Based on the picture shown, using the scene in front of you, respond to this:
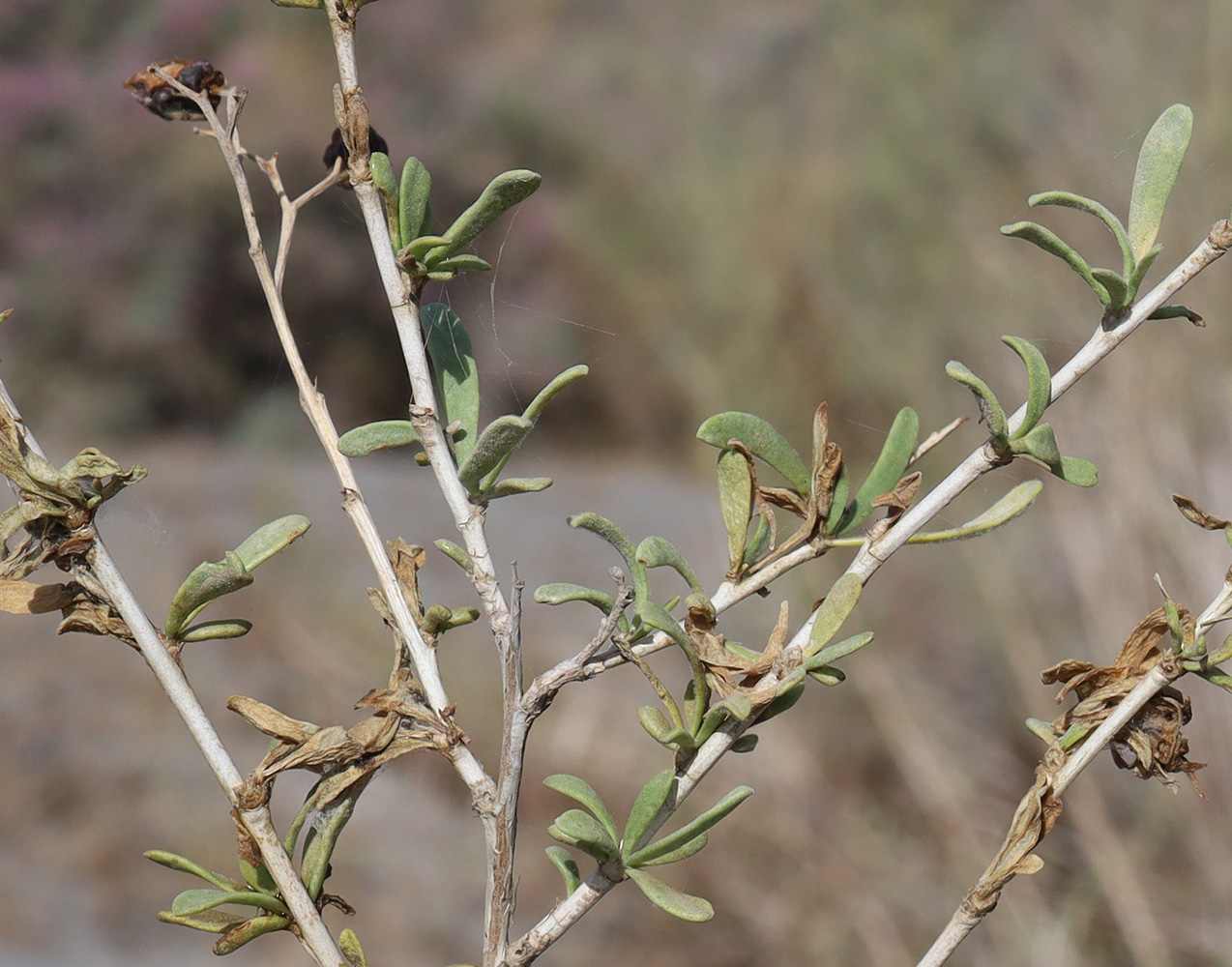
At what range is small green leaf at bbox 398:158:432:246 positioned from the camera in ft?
1.34

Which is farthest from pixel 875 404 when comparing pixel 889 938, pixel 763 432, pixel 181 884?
pixel 763 432

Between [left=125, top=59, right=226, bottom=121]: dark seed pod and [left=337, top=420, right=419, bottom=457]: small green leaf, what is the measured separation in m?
0.19

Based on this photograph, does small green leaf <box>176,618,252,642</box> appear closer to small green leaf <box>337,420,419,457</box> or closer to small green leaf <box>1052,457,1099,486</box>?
small green leaf <box>337,420,419,457</box>

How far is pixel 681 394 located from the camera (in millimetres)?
6078

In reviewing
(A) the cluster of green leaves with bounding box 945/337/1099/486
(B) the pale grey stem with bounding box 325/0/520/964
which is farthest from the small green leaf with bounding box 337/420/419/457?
(A) the cluster of green leaves with bounding box 945/337/1099/486

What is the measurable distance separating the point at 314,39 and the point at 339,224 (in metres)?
2.47

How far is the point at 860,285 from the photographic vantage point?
197 inches

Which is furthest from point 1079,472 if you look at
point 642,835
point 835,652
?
point 642,835

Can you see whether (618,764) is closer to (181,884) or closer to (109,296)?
(181,884)

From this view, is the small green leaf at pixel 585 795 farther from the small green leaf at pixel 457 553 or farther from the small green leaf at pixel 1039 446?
the small green leaf at pixel 1039 446

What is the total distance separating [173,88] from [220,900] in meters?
0.37

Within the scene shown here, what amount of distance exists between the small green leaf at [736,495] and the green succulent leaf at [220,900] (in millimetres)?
235

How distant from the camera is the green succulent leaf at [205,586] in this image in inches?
16.0

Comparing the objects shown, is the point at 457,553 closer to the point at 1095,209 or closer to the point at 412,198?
the point at 412,198
